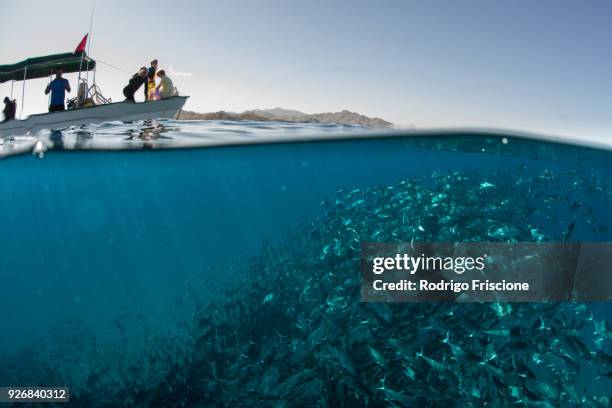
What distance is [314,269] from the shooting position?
20.7ft

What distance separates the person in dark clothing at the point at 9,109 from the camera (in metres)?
13.3

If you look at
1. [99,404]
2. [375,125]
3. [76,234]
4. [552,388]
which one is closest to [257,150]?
[375,125]

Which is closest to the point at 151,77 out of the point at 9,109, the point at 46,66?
the point at 46,66

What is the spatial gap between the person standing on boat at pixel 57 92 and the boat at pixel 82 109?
24 centimetres

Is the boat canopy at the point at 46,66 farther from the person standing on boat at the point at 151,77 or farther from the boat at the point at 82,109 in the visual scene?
the person standing on boat at the point at 151,77

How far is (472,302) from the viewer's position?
16.6ft

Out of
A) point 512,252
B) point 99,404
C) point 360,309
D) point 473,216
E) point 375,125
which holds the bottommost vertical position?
point 99,404

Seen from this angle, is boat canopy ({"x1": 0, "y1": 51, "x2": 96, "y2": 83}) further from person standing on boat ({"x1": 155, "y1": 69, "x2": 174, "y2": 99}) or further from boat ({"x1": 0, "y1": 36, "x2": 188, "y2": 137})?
person standing on boat ({"x1": 155, "y1": 69, "x2": 174, "y2": 99})

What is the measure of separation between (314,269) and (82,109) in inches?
345

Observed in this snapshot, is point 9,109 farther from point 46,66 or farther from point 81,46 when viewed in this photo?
point 81,46

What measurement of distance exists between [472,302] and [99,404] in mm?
5898

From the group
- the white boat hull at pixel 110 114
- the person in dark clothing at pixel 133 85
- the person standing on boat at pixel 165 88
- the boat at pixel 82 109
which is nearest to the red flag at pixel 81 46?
the boat at pixel 82 109

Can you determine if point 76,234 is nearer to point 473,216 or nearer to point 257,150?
point 257,150

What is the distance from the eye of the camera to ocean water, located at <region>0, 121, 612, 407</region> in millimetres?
4805
